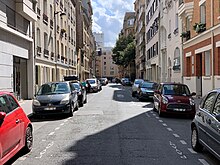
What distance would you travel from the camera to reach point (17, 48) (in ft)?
69.2

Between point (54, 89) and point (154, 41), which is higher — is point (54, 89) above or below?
below

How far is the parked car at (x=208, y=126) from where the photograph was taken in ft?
20.1

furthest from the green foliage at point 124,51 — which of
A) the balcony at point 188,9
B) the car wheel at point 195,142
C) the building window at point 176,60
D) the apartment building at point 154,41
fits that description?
the car wheel at point 195,142

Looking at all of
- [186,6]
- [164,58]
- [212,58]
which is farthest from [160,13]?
[212,58]

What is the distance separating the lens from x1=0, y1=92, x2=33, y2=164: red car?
603 cm

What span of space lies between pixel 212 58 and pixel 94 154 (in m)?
14.3

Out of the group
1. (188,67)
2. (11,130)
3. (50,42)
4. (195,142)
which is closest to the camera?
(11,130)

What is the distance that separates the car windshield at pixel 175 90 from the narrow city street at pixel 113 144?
2.09 meters

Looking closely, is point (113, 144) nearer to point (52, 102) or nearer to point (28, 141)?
point (28, 141)

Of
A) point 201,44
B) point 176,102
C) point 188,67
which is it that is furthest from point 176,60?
point 176,102

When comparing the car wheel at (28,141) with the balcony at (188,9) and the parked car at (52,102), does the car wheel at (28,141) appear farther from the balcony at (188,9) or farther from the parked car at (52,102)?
the balcony at (188,9)

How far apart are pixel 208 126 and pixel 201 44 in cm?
1681

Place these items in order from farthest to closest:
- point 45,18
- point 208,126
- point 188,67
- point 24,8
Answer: point 45,18, point 188,67, point 24,8, point 208,126

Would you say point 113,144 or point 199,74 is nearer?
point 113,144
